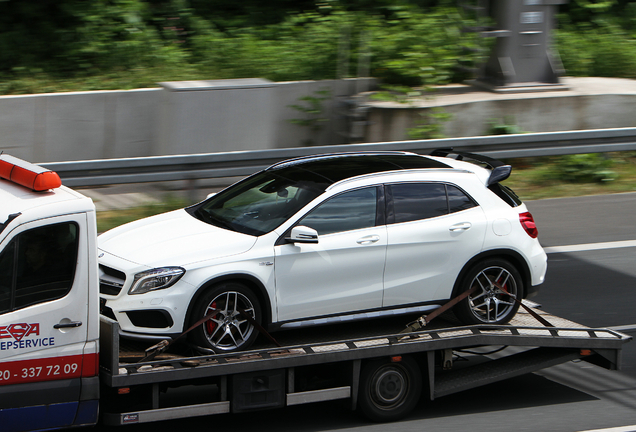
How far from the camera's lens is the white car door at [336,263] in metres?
6.44

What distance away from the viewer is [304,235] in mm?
6328

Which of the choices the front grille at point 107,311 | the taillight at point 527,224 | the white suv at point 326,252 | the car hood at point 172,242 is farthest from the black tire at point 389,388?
the front grille at point 107,311

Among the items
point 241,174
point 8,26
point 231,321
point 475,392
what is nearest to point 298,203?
point 231,321

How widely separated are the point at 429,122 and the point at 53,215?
33.7 ft

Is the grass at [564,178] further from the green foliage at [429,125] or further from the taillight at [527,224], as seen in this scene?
the taillight at [527,224]

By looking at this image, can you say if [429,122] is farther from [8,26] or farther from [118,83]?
[8,26]

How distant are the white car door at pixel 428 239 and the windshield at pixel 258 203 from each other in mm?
762

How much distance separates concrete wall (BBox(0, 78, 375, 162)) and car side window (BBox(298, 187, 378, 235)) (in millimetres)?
6903

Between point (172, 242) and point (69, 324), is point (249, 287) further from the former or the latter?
point (69, 324)

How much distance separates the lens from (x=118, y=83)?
1470 cm

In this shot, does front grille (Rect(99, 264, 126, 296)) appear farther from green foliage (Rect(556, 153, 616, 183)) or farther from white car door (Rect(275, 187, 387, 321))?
green foliage (Rect(556, 153, 616, 183))

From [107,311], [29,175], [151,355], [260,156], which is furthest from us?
[260,156]

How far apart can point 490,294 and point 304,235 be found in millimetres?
1903

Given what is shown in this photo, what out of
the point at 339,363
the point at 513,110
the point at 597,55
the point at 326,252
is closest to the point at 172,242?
the point at 326,252
